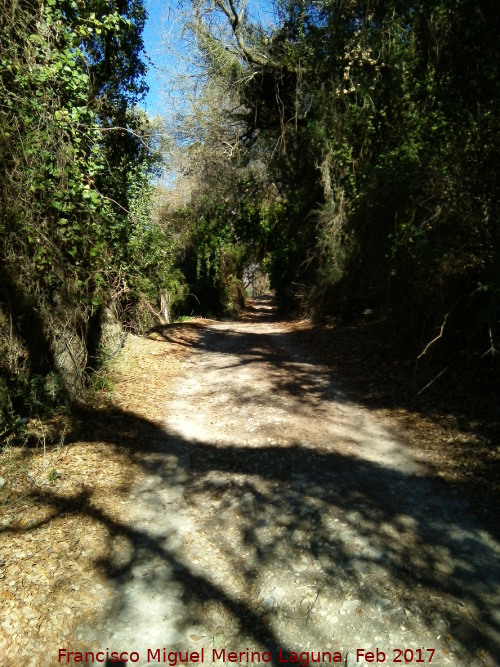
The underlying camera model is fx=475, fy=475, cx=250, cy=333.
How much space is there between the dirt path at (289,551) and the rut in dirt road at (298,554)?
0.01 meters

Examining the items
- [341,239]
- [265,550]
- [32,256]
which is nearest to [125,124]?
[32,256]

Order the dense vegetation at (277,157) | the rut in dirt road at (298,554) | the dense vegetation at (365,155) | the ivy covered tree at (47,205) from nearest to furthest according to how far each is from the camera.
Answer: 1. the rut in dirt road at (298,554)
2. the ivy covered tree at (47,205)
3. the dense vegetation at (277,157)
4. the dense vegetation at (365,155)


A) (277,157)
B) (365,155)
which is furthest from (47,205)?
(277,157)

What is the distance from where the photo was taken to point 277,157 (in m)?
17.7

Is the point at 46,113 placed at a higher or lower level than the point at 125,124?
lower

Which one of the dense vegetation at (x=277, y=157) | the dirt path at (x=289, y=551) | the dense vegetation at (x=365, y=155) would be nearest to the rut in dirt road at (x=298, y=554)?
the dirt path at (x=289, y=551)

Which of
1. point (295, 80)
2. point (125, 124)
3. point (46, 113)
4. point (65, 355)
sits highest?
point (295, 80)

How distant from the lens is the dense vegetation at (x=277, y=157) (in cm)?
607

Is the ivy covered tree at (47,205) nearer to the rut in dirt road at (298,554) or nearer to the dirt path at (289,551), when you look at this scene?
the dirt path at (289,551)

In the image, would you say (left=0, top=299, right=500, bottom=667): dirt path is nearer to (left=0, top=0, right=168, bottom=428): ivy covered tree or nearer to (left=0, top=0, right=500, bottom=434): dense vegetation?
(left=0, top=0, right=168, bottom=428): ivy covered tree

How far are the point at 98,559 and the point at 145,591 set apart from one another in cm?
60

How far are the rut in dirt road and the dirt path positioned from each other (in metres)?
0.01

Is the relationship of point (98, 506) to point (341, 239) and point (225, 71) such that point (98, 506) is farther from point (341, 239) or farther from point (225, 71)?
point (225, 71)

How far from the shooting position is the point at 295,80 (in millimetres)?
16234
